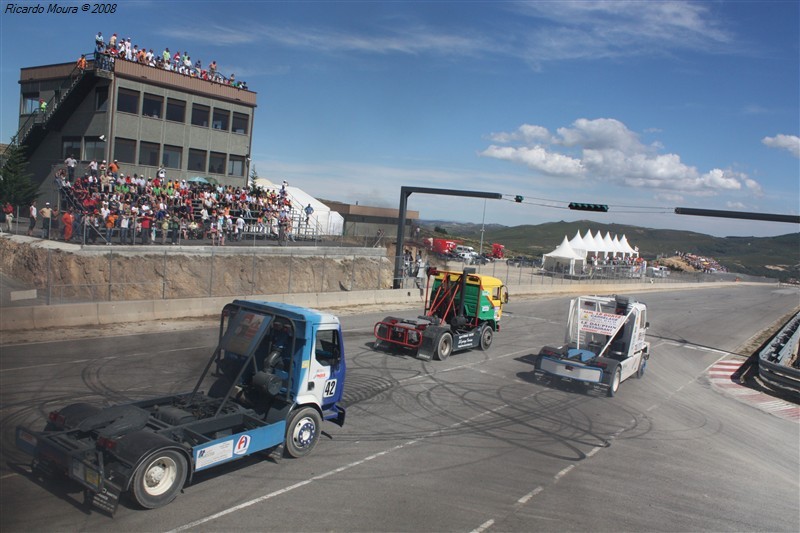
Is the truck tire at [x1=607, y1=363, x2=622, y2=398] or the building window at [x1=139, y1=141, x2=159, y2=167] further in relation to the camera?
the building window at [x1=139, y1=141, x2=159, y2=167]

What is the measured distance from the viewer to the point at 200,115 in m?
37.5

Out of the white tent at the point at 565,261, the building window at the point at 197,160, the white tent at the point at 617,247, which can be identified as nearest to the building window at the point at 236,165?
the building window at the point at 197,160

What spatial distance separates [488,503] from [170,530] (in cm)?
423

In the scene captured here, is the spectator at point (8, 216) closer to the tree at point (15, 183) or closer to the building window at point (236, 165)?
the tree at point (15, 183)

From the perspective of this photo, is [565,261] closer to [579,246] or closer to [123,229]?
[579,246]

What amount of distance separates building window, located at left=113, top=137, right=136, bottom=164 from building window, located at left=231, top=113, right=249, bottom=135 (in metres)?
6.93

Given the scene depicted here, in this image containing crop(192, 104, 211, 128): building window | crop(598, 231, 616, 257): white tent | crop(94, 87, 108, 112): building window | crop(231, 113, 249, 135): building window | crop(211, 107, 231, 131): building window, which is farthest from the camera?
crop(598, 231, 616, 257): white tent

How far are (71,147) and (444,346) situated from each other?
27.5 m

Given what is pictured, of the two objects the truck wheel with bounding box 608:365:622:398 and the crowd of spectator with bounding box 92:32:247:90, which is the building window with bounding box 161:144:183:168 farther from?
the truck wheel with bounding box 608:365:622:398

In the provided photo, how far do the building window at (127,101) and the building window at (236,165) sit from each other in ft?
22.6

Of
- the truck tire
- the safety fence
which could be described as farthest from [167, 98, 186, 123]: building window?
the truck tire

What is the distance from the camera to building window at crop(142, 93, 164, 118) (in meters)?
34.5

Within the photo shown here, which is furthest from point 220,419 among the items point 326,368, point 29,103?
point 29,103

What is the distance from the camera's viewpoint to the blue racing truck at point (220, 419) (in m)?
7.16
